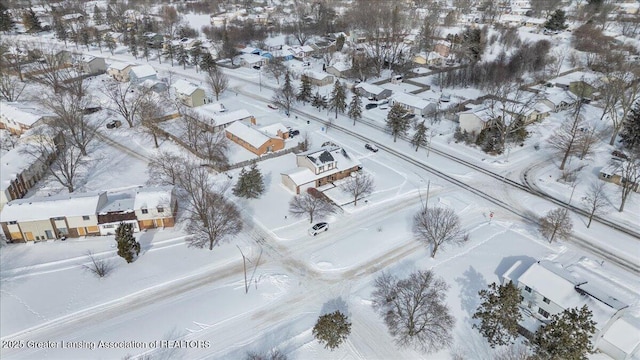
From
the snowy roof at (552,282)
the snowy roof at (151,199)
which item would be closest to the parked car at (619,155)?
the snowy roof at (552,282)

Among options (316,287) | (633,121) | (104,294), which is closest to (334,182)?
(316,287)

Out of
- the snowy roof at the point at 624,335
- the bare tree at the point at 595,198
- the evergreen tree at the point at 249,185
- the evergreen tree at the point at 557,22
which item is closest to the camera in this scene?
the snowy roof at the point at 624,335

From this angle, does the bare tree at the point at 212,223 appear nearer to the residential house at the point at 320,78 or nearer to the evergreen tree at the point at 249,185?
the evergreen tree at the point at 249,185

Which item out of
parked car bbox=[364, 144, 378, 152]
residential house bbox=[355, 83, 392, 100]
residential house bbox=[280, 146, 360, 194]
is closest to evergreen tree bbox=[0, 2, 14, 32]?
residential house bbox=[355, 83, 392, 100]

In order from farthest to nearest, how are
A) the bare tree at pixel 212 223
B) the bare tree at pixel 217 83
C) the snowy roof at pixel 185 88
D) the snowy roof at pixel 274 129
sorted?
the bare tree at pixel 217 83, the snowy roof at pixel 185 88, the snowy roof at pixel 274 129, the bare tree at pixel 212 223

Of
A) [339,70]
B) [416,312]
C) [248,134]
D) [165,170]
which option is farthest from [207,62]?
[416,312]

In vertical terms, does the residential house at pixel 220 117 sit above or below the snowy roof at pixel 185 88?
below
